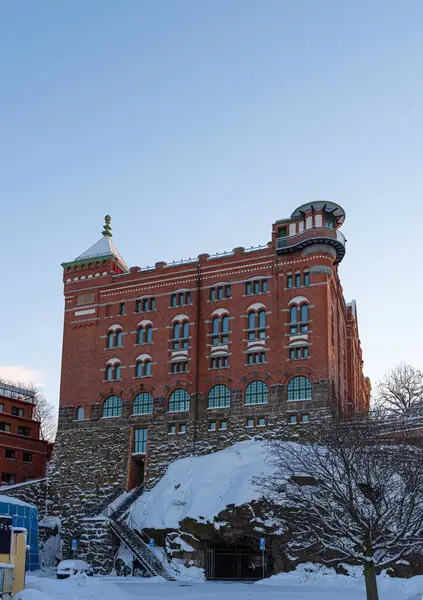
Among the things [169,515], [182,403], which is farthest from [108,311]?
[169,515]

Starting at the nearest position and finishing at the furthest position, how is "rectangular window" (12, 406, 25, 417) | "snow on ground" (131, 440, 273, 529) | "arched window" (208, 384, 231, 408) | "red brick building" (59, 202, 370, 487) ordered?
"snow on ground" (131, 440, 273, 529) → "red brick building" (59, 202, 370, 487) → "arched window" (208, 384, 231, 408) → "rectangular window" (12, 406, 25, 417)

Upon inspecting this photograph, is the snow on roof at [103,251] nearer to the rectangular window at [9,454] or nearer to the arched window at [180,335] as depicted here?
the arched window at [180,335]

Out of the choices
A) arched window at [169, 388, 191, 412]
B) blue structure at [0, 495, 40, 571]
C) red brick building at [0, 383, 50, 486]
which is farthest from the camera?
red brick building at [0, 383, 50, 486]

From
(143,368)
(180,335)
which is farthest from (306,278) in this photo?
(143,368)

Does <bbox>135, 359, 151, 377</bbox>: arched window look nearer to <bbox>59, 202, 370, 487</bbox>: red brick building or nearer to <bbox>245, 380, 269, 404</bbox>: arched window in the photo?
<bbox>59, 202, 370, 487</bbox>: red brick building

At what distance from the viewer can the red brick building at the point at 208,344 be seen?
193 ft

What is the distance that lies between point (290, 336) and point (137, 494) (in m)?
17.9

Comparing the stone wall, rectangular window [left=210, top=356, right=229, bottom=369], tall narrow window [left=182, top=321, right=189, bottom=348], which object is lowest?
the stone wall

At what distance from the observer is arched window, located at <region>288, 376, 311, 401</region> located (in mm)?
57438

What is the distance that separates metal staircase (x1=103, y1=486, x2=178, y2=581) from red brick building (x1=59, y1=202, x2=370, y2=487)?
12.4 ft

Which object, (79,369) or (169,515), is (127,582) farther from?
(79,369)

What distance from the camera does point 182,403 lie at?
62.4m

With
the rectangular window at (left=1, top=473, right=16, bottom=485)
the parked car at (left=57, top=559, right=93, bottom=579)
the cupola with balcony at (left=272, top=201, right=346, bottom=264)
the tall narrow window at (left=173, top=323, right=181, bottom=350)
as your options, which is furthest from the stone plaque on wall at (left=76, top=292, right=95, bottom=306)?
the parked car at (left=57, top=559, right=93, bottom=579)

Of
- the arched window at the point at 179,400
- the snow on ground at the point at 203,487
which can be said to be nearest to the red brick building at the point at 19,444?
the snow on ground at the point at 203,487
